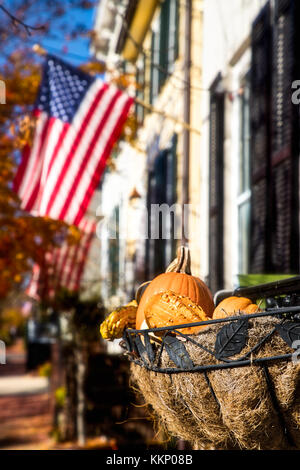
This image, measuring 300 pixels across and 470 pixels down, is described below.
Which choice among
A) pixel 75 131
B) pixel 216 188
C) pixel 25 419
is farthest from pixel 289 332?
pixel 25 419

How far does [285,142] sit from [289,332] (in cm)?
241

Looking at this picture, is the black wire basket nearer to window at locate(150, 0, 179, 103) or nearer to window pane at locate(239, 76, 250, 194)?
window pane at locate(239, 76, 250, 194)

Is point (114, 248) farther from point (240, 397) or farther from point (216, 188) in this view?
point (240, 397)

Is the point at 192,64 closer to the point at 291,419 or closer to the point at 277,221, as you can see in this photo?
the point at 277,221

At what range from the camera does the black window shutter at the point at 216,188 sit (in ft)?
16.6

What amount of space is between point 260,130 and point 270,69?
1.34ft

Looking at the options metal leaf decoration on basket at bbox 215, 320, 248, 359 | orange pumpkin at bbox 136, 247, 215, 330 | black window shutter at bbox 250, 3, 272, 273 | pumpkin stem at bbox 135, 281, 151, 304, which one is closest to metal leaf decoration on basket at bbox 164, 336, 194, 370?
metal leaf decoration on basket at bbox 215, 320, 248, 359

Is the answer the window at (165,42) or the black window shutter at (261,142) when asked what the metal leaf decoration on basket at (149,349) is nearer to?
the black window shutter at (261,142)

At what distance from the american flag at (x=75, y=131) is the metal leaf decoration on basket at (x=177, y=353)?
4.69 meters

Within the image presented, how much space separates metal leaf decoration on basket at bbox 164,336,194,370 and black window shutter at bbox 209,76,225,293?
3268mm

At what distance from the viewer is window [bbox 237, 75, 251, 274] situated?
4.86 metres

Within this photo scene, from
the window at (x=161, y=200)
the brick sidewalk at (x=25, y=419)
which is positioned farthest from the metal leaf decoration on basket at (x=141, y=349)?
the brick sidewalk at (x=25, y=419)

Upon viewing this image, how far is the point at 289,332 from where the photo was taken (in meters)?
1.52
